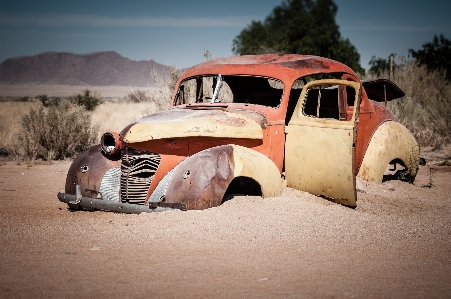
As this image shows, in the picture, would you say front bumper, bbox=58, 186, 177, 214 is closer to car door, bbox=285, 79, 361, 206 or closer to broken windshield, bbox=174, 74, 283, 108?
car door, bbox=285, 79, 361, 206

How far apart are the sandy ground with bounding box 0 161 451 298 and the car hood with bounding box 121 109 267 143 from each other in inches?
32.8

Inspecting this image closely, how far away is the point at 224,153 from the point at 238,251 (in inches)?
49.6

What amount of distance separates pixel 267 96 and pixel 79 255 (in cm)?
447

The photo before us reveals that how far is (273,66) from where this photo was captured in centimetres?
677

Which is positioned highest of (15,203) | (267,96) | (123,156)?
(267,96)

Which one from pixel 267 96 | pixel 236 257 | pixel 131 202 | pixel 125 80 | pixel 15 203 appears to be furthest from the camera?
pixel 125 80

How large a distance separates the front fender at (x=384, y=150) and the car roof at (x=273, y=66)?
116 cm

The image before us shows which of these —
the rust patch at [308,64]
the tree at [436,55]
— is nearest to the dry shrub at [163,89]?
the rust patch at [308,64]

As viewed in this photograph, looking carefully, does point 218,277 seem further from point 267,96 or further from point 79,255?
point 267,96

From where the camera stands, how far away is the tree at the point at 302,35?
3869 centimetres

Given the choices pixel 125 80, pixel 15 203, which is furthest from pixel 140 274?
pixel 125 80

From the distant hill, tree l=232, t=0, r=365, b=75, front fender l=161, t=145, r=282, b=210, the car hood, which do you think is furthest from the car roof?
the distant hill

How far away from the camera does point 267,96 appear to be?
8125mm

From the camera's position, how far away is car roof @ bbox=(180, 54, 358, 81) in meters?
6.73
